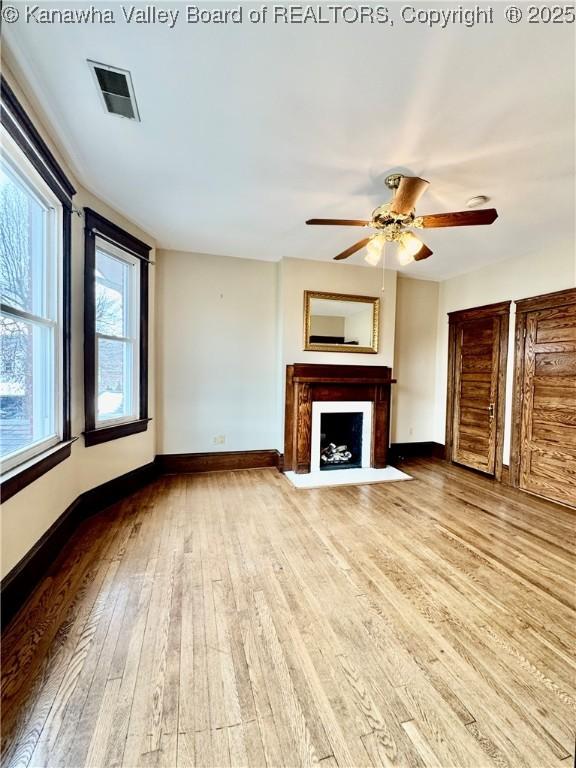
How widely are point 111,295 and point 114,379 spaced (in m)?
0.84

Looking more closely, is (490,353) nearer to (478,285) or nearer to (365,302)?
(478,285)

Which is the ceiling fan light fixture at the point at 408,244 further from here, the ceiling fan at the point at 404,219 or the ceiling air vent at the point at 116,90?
the ceiling air vent at the point at 116,90

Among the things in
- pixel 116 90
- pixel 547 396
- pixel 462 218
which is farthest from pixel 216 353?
pixel 547 396

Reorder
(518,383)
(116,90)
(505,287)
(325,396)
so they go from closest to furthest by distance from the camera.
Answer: (116,90) → (518,383) → (505,287) → (325,396)

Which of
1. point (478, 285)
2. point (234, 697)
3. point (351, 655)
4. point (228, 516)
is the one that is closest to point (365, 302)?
point (478, 285)

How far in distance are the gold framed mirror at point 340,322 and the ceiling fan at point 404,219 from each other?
1589 mm

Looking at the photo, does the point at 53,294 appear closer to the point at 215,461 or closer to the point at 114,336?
the point at 114,336

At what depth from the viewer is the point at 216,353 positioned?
13.6ft

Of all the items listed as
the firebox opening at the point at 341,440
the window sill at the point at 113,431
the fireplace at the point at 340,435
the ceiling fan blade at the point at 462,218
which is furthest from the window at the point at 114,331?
the ceiling fan blade at the point at 462,218

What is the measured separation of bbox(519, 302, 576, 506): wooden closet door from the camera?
126 inches

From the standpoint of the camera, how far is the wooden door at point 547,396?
3.22 metres

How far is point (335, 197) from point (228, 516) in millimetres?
2894

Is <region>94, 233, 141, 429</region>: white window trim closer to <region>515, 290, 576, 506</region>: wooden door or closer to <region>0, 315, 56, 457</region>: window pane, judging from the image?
<region>0, 315, 56, 457</region>: window pane

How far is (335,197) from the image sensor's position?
2588mm
